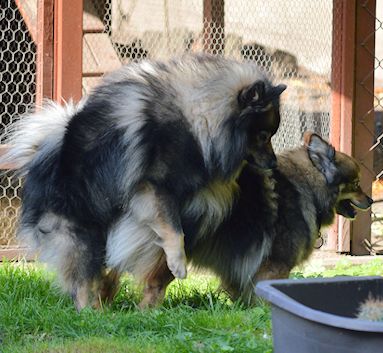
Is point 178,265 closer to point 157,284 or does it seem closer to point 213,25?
point 157,284

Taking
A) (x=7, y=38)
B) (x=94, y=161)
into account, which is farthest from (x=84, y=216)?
(x=7, y=38)

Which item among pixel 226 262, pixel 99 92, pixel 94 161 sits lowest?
pixel 226 262

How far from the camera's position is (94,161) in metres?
4.88

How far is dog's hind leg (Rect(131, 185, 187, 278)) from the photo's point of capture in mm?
4734

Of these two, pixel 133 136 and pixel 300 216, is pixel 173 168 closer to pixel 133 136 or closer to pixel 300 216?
pixel 133 136

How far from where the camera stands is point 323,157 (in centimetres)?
555

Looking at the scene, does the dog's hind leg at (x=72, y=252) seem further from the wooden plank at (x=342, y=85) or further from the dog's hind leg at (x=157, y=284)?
the wooden plank at (x=342, y=85)

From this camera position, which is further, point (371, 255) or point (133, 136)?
point (371, 255)

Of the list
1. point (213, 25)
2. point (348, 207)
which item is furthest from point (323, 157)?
point (213, 25)

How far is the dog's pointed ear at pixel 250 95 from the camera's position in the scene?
4.90 m

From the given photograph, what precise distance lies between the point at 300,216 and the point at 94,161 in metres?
1.38

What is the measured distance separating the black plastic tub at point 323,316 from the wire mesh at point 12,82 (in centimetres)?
381

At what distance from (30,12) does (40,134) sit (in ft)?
6.30

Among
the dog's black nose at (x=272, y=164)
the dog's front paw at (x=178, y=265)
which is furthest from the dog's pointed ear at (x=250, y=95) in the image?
the dog's front paw at (x=178, y=265)
